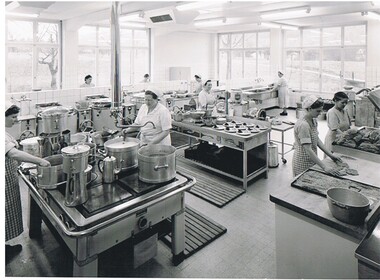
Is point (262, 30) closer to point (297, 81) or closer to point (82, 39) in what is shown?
point (297, 81)

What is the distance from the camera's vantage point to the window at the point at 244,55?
10.9 meters

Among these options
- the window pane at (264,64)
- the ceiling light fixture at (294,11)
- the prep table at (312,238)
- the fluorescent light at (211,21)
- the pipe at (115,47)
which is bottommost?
the prep table at (312,238)

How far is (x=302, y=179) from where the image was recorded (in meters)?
2.18

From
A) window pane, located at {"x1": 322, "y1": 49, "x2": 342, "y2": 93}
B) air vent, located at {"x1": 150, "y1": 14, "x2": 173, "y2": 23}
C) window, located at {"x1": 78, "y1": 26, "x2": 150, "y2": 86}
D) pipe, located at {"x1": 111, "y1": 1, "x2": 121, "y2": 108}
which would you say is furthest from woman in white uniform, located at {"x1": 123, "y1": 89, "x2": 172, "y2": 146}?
window pane, located at {"x1": 322, "y1": 49, "x2": 342, "y2": 93}

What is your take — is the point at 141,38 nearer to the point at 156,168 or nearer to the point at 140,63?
the point at 140,63

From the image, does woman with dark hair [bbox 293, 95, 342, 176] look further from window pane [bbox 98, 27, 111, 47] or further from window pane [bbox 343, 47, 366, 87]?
window pane [bbox 98, 27, 111, 47]

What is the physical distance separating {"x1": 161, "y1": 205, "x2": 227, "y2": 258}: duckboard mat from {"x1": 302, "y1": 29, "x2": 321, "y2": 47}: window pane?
28.6 ft

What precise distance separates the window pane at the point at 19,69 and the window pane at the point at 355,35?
9175 mm

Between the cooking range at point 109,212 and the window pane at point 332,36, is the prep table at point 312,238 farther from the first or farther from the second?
the window pane at point 332,36

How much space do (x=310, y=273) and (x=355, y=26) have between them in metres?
9.22

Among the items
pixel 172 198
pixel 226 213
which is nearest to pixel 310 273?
pixel 172 198

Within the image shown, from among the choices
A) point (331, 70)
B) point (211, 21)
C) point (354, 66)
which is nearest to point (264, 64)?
point (331, 70)

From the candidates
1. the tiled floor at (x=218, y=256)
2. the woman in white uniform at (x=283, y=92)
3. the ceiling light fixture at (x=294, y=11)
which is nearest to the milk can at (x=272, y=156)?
the tiled floor at (x=218, y=256)

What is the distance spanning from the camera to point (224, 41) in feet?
38.8
